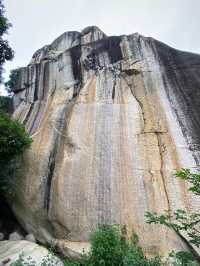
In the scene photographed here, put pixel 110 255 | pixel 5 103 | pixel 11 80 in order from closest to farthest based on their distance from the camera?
pixel 110 255 → pixel 5 103 → pixel 11 80

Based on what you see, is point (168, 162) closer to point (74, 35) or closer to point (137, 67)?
point (137, 67)

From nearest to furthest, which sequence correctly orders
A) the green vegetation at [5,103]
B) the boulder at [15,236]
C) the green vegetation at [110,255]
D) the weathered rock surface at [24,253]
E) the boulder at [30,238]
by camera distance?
the green vegetation at [110,255]
the weathered rock surface at [24,253]
the boulder at [30,238]
the boulder at [15,236]
the green vegetation at [5,103]

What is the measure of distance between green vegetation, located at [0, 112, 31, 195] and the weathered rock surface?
1936 millimetres

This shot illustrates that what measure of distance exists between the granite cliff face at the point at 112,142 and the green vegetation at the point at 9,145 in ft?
1.42

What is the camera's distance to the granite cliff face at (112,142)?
995 centimetres

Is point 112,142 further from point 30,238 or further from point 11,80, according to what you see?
point 11,80

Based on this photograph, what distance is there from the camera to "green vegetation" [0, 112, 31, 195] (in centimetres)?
1099

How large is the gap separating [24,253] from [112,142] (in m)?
4.42

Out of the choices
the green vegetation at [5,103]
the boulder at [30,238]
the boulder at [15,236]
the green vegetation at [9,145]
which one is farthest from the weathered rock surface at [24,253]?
the green vegetation at [5,103]

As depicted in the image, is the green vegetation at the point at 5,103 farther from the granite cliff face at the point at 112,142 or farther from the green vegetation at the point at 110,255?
the green vegetation at the point at 110,255

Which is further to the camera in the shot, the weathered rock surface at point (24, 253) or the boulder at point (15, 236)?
the boulder at point (15, 236)

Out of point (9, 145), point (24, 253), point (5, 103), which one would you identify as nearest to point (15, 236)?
point (24, 253)

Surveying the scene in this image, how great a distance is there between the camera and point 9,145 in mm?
11000

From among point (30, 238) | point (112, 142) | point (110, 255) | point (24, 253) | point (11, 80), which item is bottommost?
point (24, 253)
